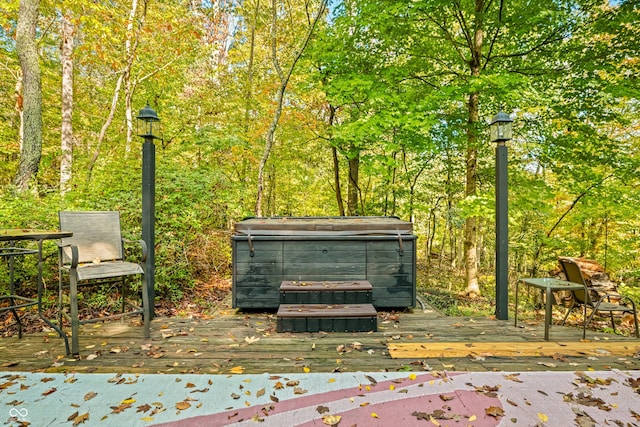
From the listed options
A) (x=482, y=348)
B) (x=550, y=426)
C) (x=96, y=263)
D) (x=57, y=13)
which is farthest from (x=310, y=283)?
(x=57, y=13)

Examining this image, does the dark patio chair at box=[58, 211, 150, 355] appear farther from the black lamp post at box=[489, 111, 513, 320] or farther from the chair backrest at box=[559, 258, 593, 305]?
the chair backrest at box=[559, 258, 593, 305]

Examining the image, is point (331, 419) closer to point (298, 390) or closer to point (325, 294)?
point (298, 390)

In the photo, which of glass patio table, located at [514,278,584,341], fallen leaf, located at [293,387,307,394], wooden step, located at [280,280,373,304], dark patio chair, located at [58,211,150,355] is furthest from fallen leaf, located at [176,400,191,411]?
glass patio table, located at [514,278,584,341]

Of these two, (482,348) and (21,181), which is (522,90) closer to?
(482,348)

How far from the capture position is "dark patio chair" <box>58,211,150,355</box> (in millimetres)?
2547

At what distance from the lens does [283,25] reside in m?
9.15

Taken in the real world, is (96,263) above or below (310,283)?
above

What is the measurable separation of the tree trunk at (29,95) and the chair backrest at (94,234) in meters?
2.87

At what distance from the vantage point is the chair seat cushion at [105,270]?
2.51m

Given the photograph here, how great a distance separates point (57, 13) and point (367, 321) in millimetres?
10241

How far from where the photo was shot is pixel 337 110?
8.90 metres

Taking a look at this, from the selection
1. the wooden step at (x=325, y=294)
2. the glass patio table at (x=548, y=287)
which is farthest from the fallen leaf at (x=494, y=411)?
the wooden step at (x=325, y=294)

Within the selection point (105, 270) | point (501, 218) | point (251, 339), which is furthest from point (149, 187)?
point (501, 218)

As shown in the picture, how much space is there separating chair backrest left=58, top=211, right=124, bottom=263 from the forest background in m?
1.07
